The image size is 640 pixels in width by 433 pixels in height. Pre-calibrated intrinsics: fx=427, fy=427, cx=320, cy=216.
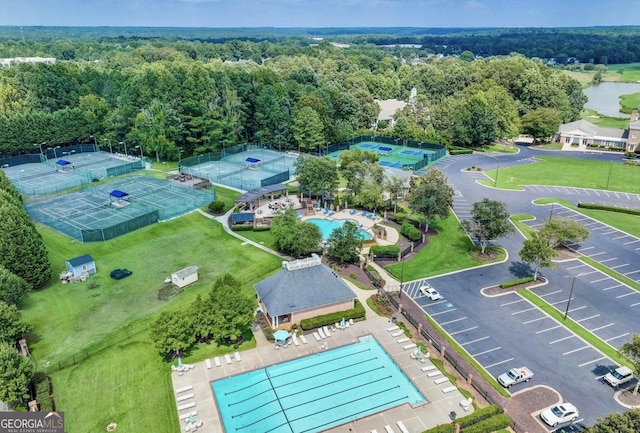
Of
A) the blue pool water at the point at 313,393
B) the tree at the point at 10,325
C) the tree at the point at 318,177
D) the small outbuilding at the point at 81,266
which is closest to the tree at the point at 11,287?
the tree at the point at 10,325

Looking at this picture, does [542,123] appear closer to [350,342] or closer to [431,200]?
[431,200]

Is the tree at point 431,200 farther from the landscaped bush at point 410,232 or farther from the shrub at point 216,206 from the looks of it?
the shrub at point 216,206

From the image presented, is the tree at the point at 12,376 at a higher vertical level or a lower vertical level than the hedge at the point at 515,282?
higher

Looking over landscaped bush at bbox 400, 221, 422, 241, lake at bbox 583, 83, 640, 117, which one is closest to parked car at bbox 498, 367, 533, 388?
landscaped bush at bbox 400, 221, 422, 241

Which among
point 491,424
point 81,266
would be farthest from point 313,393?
point 81,266

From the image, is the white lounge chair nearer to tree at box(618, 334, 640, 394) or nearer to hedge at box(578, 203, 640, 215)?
tree at box(618, 334, 640, 394)

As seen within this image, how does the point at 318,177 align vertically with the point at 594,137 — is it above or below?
below
